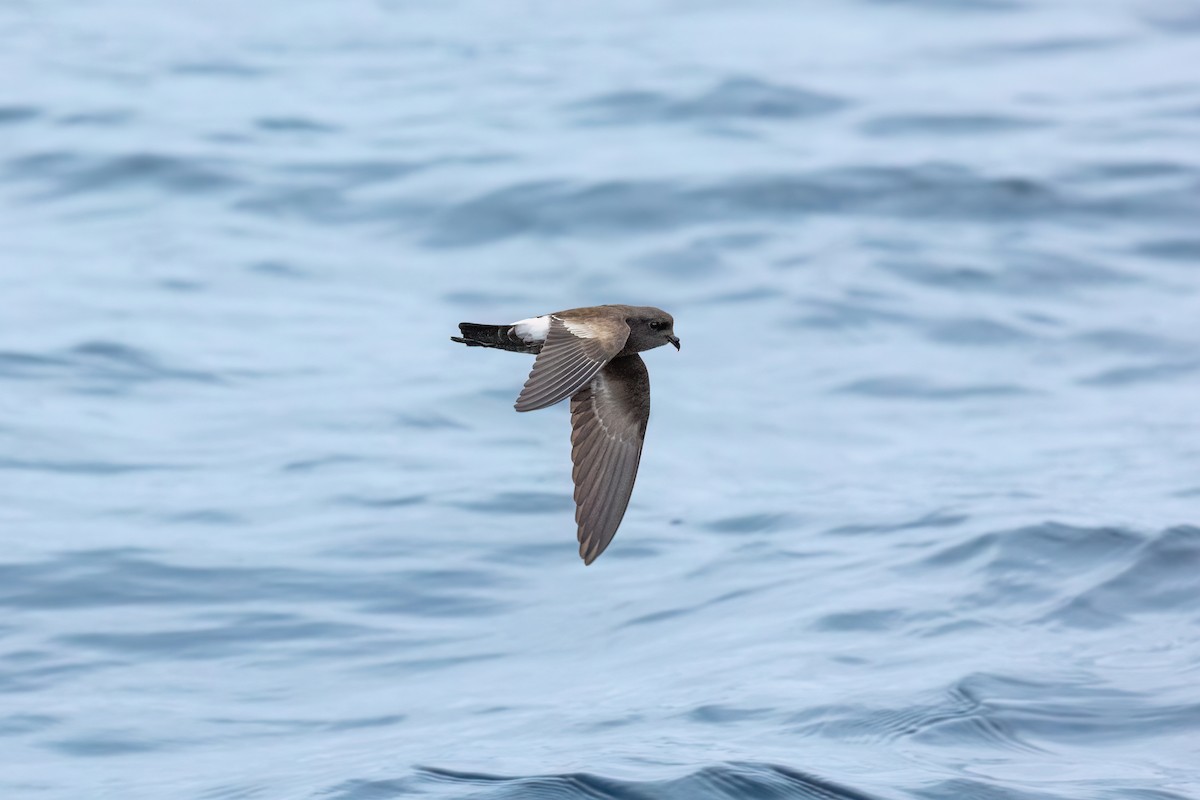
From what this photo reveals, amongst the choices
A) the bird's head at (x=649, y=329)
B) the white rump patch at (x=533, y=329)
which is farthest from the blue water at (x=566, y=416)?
the white rump patch at (x=533, y=329)

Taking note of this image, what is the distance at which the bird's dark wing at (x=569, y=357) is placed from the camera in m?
5.15

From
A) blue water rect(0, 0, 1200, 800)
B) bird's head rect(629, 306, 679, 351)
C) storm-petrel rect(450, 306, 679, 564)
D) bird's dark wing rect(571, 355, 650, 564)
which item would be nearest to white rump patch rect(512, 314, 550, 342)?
storm-petrel rect(450, 306, 679, 564)

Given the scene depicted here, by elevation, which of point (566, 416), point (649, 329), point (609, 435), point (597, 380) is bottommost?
point (566, 416)

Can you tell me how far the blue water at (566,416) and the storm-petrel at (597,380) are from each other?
4.17 ft

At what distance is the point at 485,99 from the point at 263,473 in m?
8.12

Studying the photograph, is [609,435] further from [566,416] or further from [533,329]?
[566,416]

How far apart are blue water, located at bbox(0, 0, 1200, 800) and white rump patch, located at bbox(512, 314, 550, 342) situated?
184 centimetres

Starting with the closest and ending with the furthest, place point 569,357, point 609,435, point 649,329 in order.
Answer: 1. point 569,357
2. point 649,329
3. point 609,435

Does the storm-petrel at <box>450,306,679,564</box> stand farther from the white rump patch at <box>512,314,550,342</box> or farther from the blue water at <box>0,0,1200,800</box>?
the blue water at <box>0,0,1200,800</box>

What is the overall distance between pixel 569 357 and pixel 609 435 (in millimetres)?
896

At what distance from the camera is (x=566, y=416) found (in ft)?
40.4

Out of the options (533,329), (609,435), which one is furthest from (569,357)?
(609,435)

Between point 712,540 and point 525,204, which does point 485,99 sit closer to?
point 525,204

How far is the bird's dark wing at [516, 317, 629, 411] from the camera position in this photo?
5.15 metres
